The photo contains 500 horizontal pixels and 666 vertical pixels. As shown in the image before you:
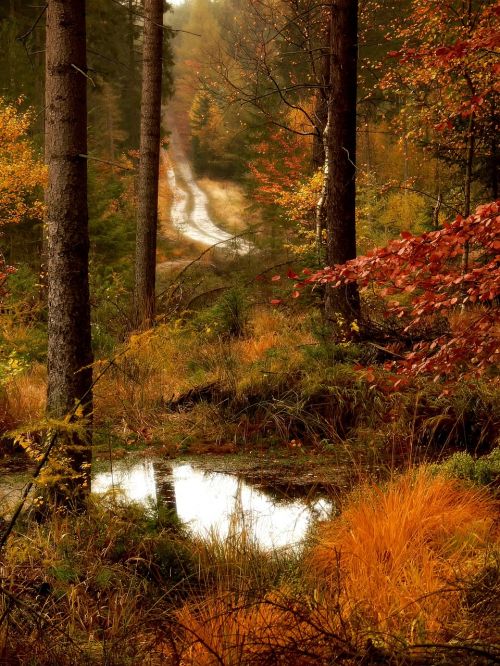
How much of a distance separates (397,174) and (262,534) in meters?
22.4

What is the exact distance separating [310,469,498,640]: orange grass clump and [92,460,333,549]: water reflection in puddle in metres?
0.43

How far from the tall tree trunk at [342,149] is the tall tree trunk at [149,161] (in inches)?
129

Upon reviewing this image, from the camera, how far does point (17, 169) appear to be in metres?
18.4

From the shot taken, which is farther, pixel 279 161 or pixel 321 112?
pixel 279 161

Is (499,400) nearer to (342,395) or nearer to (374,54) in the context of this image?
(342,395)

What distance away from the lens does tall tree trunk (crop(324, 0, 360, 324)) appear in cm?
877

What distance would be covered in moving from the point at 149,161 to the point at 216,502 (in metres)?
6.97

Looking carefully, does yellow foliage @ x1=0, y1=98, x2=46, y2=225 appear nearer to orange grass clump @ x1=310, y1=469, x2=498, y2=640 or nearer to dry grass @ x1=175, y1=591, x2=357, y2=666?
orange grass clump @ x1=310, y1=469, x2=498, y2=640

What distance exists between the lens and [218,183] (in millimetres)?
40125

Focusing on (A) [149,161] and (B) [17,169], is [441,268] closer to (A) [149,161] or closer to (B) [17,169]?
(A) [149,161]

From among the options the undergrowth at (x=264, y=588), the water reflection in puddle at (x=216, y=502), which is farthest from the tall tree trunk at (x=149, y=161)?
the undergrowth at (x=264, y=588)

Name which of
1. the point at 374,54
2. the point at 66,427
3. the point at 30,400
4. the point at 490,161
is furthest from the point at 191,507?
the point at 374,54

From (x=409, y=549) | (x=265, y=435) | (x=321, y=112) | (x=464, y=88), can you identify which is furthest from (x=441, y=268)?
(x=464, y=88)

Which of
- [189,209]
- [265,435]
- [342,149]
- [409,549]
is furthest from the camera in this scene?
[189,209]
